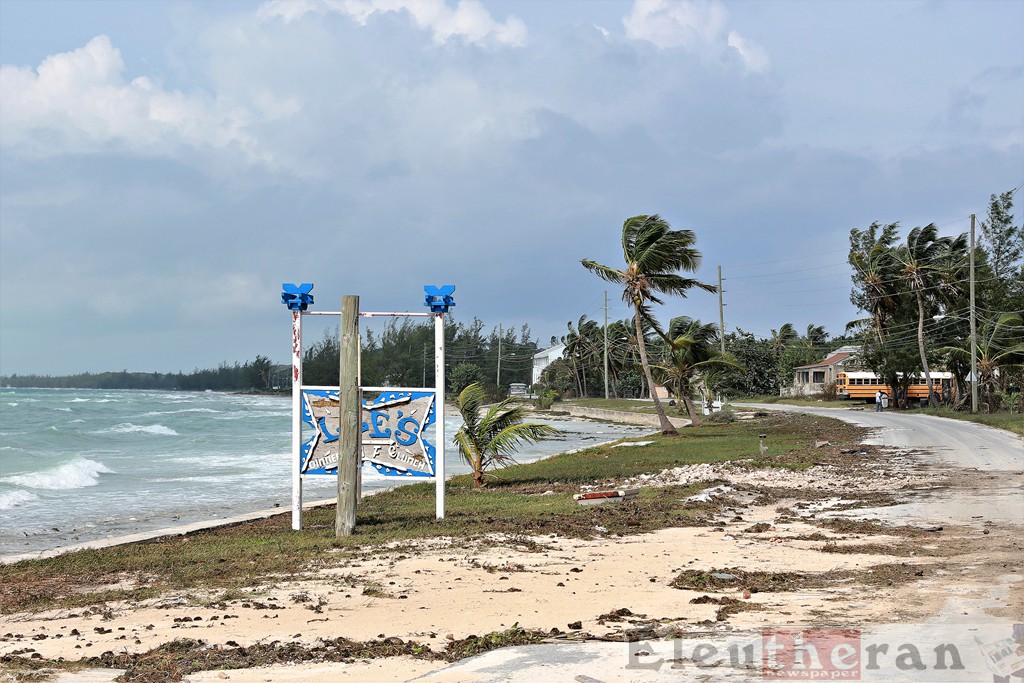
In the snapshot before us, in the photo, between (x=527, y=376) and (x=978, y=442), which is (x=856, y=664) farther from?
(x=527, y=376)

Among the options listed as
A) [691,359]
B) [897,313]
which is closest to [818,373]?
[897,313]

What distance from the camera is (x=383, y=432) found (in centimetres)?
1256

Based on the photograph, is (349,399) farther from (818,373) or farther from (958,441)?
(818,373)

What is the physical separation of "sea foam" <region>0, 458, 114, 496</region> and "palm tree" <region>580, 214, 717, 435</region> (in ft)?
49.7

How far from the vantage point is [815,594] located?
7.57m

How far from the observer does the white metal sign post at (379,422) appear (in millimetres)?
12352

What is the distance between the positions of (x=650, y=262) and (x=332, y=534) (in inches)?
695

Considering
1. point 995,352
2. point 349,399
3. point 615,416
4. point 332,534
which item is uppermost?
point 995,352

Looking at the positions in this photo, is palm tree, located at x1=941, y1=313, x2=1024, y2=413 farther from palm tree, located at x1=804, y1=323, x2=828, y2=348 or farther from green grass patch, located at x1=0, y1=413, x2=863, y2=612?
palm tree, located at x1=804, y1=323, x2=828, y2=348

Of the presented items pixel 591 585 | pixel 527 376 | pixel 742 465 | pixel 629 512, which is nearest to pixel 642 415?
pixel 742 465

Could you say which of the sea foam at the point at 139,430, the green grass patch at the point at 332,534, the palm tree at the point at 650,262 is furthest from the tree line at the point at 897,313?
the sea foam at the point at 139,430

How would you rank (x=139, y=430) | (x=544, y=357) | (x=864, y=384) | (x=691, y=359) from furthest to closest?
1. (x=544, y=357)
2. (x=864, y=384)
3. (x=139, y=430)
4. (x=691, y=359)

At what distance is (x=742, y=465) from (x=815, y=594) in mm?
11916

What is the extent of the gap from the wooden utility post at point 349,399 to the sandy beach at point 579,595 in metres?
1.75
